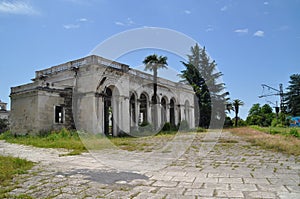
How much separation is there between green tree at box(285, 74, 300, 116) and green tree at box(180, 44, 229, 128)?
54.7 ft

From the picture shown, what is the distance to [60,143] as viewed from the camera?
468 inches

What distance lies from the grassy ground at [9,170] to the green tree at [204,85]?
30.0 metres

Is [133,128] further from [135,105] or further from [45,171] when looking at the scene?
[45,171]

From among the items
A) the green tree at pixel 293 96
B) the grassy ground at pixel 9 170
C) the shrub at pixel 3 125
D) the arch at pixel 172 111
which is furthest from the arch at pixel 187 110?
the green tree at pixel 293 96

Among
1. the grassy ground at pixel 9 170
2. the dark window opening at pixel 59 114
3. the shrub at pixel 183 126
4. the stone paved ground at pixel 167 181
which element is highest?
the dark window opening at pixel 59 114

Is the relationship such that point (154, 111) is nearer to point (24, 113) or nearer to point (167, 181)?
point (24, 113)

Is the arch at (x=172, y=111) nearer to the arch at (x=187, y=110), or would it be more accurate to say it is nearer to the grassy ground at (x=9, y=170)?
the arch at (x=187, y=110)

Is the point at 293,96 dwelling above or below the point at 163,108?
above

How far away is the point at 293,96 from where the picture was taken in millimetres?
51688

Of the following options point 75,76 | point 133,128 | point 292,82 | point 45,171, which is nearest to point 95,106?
point 75,76

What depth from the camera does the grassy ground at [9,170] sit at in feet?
14.9

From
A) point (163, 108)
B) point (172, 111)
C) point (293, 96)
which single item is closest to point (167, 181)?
point (163, 108)

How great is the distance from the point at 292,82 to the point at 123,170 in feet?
182

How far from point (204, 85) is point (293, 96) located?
2351cm
